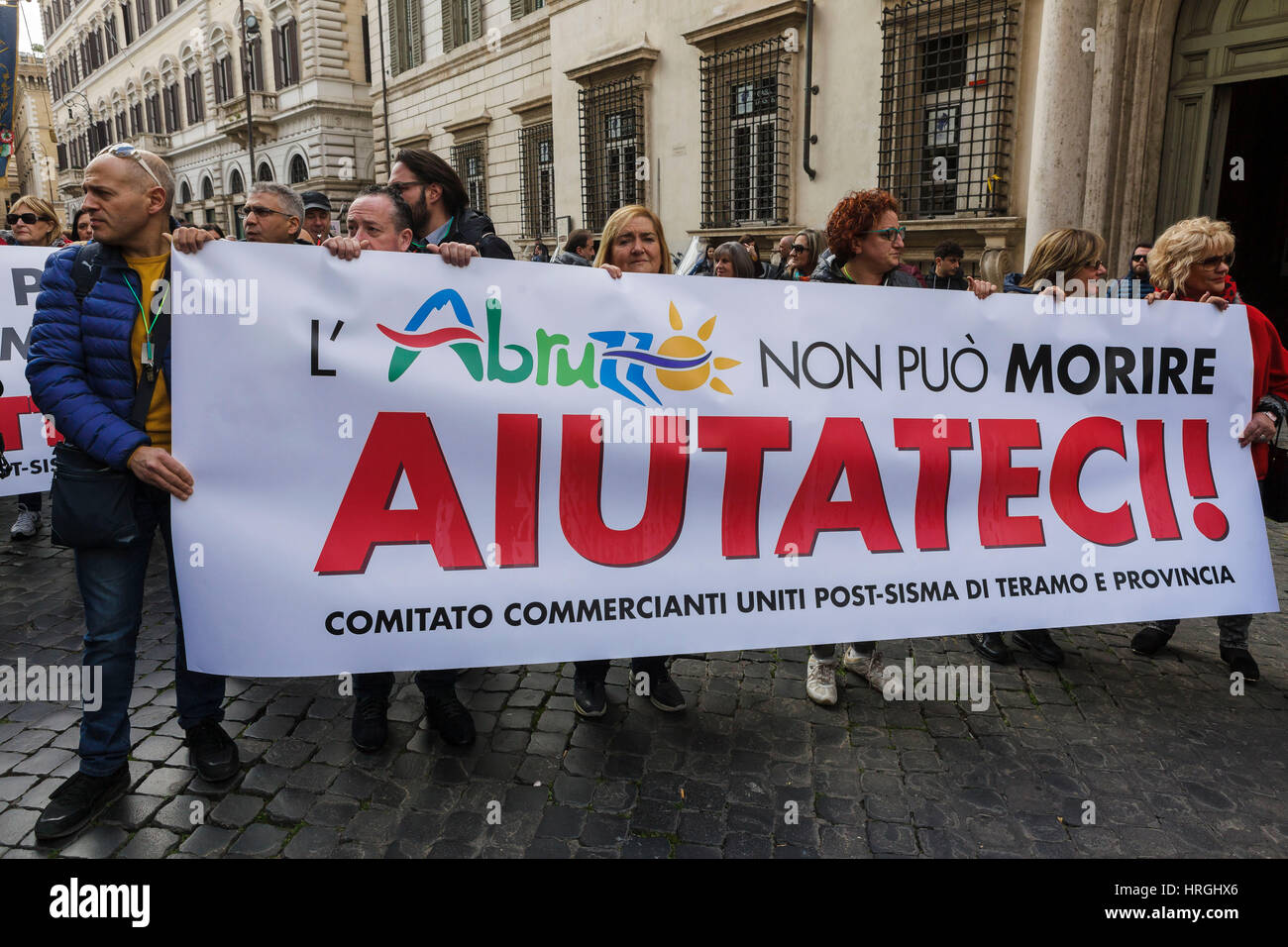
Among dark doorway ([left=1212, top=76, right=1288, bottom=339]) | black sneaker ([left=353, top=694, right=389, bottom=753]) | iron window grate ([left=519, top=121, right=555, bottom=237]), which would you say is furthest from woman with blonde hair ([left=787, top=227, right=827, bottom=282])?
iron window grate ([left=519, top=121, right=555, bottom=237])

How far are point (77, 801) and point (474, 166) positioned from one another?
2026 centimetres

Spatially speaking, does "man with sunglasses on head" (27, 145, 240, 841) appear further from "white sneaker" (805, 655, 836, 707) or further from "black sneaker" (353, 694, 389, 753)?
"white sneaker" (805, 655, 836, 707)

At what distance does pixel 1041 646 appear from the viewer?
12.2 ft

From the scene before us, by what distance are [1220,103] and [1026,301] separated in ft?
23.4

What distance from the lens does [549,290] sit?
279 centimetres

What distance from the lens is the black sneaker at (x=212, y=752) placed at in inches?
108

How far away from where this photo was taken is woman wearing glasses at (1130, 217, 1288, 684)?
3.32 metres

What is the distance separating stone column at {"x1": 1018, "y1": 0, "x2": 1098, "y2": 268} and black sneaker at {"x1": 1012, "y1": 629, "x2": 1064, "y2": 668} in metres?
6.08

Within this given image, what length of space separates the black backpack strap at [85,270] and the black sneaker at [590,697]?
6.95 ft

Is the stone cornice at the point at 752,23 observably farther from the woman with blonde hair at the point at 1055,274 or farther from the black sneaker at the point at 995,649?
the black sneaker at the point at 995,649
